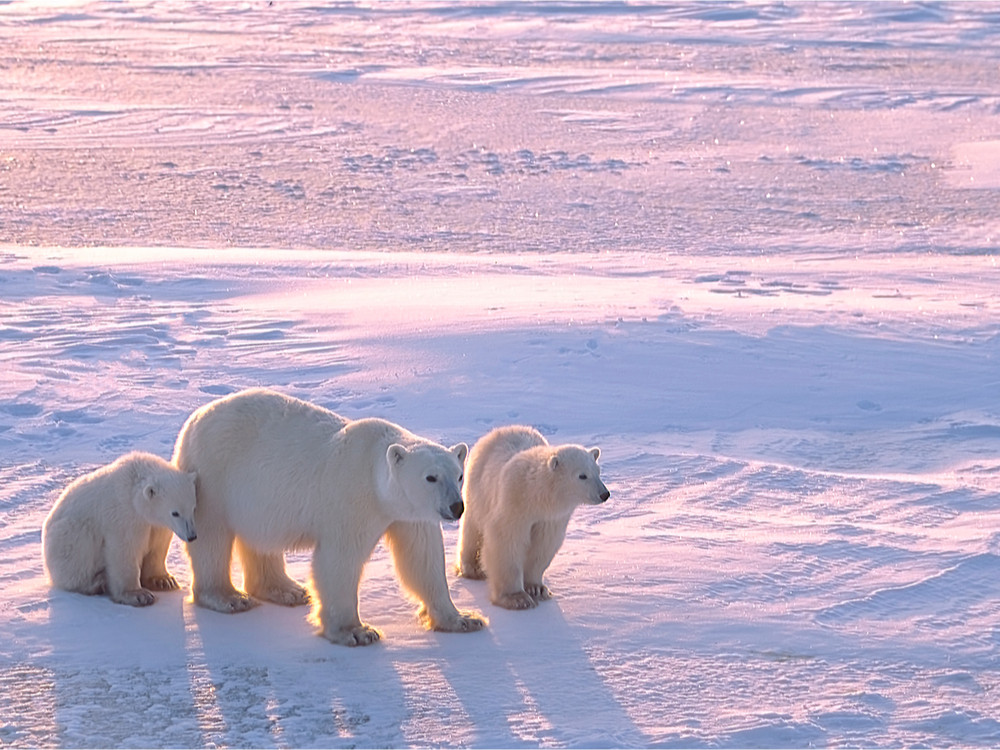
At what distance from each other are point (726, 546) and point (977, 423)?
212 centimetres

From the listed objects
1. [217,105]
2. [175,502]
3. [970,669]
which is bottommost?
[970,669]

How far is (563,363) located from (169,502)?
124 inches

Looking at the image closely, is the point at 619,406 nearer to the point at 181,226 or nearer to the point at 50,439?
the point at 50,439

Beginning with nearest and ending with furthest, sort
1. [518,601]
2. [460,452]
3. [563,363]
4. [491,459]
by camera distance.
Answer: [460,452]
[518,601]
[491,459]
[563,363]

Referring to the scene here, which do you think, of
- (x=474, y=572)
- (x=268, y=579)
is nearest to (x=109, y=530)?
(x=268, y=579)

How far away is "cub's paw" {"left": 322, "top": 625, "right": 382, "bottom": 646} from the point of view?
13.4ft

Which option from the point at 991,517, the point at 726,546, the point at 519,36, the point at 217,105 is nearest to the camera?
the point at 726,546

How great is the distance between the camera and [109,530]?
4316mm

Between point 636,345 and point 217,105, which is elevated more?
point 217,105

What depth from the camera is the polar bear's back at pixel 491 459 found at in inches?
183

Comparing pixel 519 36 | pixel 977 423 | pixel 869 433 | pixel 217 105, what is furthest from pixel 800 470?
pixel 519 36

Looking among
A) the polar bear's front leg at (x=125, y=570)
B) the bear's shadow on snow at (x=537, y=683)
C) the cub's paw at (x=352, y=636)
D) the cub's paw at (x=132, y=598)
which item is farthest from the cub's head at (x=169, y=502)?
the bear's shadow on snow at (x=537, y=683)

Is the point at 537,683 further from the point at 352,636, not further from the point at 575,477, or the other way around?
the point at 575,477

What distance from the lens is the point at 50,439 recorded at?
5.94 metres
